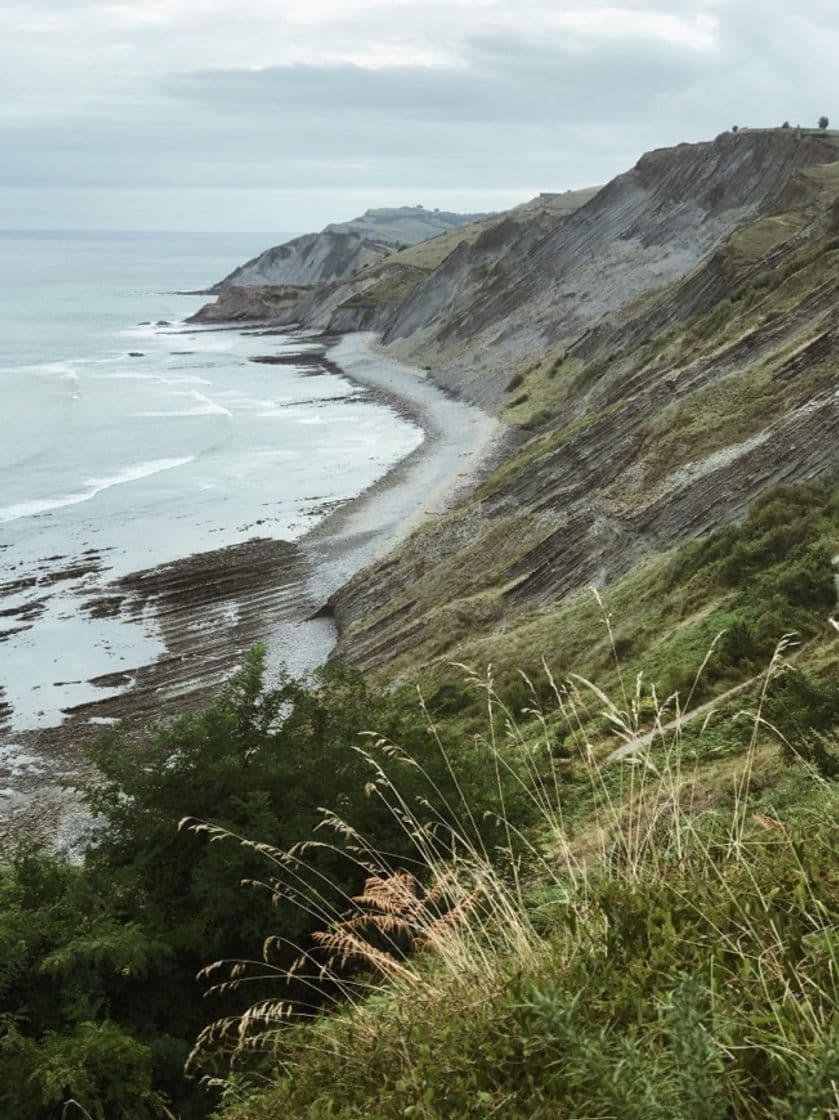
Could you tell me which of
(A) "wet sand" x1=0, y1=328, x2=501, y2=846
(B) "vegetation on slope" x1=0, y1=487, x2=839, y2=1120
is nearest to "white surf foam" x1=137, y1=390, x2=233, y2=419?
(A) "wet sand" x1=0, y1=328, x2=501, y2=846

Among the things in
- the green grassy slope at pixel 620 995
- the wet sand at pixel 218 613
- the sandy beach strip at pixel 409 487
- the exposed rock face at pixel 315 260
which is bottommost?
the wet sand at pixel 218 613

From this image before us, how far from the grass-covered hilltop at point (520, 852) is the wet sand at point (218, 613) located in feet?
6.21

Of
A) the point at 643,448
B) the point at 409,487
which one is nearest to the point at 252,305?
the point at 409,487

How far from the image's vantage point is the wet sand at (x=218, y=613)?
911 inches

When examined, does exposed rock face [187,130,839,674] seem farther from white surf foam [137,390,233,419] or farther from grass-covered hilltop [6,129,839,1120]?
white surf foam [137,390,233,419]

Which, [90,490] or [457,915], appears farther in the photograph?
[90,490]

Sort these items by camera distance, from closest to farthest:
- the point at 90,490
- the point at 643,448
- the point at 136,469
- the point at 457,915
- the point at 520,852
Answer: the point at 457,915, the point at 520,852, the point at 643,448, the point at 90,490, the point at 136,469

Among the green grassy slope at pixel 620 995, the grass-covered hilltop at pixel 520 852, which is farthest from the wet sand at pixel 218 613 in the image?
the green grassy slope at pixel 620 995

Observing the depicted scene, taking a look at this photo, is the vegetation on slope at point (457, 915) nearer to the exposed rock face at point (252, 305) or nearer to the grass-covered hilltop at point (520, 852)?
the grass-covered hilltop at point (520, 852)

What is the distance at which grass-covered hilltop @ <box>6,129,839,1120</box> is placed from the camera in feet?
12.2

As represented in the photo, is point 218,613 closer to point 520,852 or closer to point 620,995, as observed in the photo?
point 520,852

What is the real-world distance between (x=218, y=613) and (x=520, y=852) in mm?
25591

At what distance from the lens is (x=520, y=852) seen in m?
7.77

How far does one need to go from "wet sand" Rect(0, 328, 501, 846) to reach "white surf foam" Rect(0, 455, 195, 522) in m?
9.57
